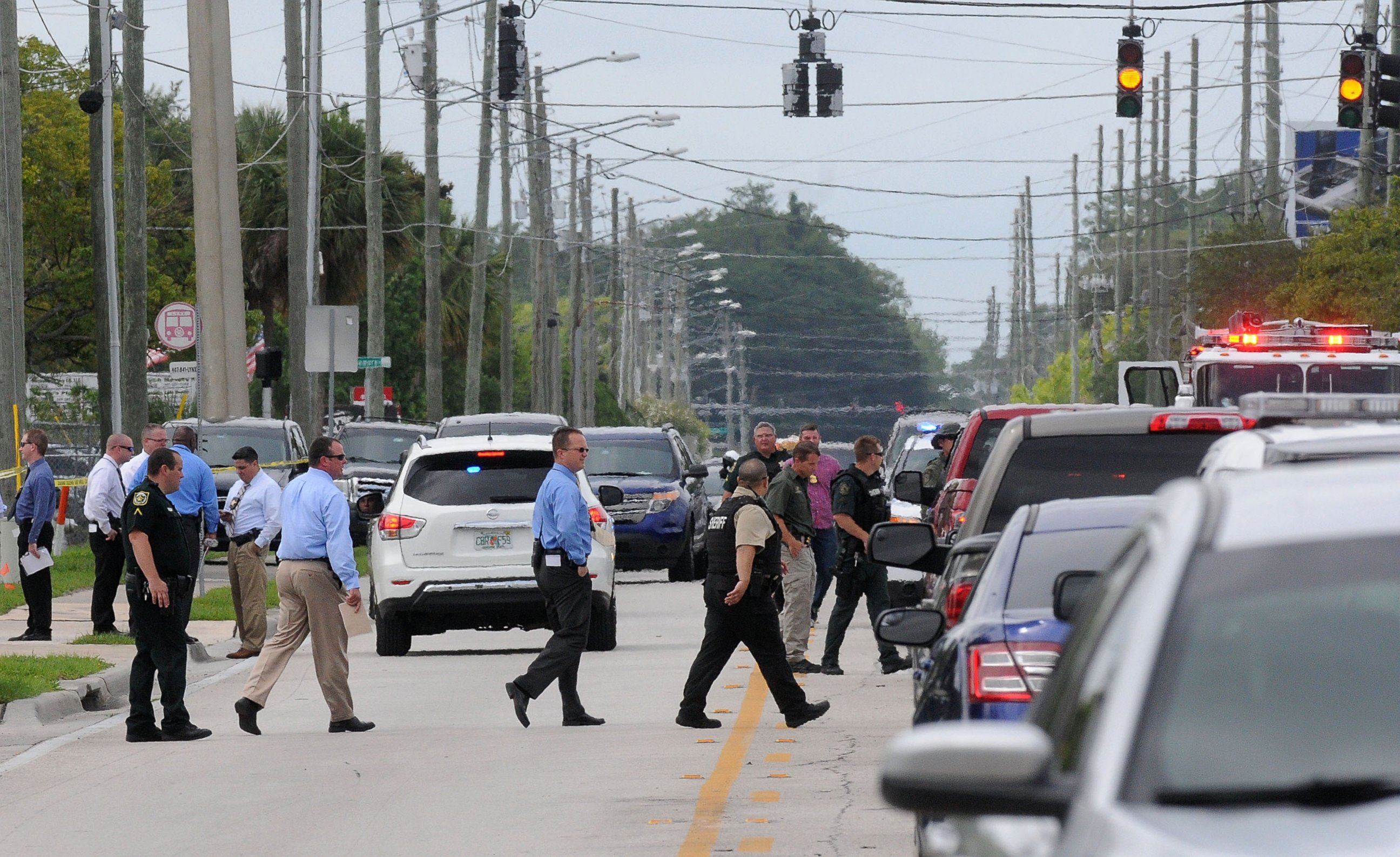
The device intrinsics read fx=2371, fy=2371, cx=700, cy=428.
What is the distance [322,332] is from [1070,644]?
26.0m

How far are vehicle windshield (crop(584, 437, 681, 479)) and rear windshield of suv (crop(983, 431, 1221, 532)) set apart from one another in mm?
17995

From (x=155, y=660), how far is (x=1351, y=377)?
46.5ft

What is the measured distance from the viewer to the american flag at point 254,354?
34.2 metres

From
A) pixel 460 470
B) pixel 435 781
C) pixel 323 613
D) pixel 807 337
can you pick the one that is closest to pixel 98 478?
pixel 460 470

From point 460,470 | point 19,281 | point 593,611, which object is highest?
point 19,281

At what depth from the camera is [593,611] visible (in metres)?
19.1

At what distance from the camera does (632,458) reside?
95.0 ft

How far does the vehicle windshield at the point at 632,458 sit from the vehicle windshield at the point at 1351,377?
26.3 ft

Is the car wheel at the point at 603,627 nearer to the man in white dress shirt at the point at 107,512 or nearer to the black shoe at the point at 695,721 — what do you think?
the man in white dress shirt at the point at 107,512

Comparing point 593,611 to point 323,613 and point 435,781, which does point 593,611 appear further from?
point 435,781

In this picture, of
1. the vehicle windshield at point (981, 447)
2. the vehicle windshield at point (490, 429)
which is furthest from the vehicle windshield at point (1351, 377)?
the vehicle windshield at point (490, 429)

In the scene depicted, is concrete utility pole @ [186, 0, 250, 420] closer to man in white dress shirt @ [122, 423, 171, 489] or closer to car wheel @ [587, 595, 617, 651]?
man in white dress shirt @ [122, 423, 171, 489]

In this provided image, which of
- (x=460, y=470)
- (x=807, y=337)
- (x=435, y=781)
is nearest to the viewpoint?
(x=435, y=781)

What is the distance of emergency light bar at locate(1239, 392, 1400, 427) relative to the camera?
560 centimetres
